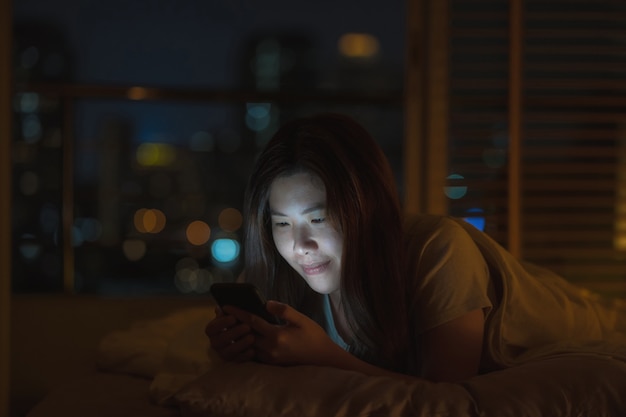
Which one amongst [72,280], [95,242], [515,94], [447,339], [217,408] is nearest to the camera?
[217,408]

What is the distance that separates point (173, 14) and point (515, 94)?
7.81 ft

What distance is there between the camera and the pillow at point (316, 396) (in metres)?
1.05

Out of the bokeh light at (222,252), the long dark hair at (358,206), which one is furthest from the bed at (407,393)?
the bokeh light at (222,252)

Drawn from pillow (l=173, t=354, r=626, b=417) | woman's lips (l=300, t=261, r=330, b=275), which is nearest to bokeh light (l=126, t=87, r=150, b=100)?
woman's lips (l=300, t=261, r=330, b=275)

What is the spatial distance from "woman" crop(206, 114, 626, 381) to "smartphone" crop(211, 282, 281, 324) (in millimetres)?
17

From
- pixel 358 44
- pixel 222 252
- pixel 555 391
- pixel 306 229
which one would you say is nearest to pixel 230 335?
pixel 306 229

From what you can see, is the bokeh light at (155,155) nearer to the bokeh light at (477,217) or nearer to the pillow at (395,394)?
the bokeh light at (477,217)

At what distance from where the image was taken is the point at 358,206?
4.36ft

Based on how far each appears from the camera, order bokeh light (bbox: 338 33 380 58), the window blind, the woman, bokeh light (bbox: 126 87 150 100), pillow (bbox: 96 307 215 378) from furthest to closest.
A: 1. bokeh light (bbox: 338 33 380 58)
2. bokeh light (bbox: 126 87 150 100)
3. the window blind
4. pillow (bbox: 96 307 215 378)
5. the woman

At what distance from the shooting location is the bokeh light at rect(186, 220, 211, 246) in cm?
404

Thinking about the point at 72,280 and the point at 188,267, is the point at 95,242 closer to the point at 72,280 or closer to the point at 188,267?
the point at 72,280

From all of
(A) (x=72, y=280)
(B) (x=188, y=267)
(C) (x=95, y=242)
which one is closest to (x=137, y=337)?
(A) (x=72, y=280)

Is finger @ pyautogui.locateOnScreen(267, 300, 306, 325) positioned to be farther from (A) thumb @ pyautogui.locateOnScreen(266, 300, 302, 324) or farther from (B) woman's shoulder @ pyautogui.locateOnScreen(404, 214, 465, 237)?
(B) woman's shoulder @ pyautogui.locateOnScreen(404, 214, 465, 237)

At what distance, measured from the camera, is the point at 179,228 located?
4332mm
